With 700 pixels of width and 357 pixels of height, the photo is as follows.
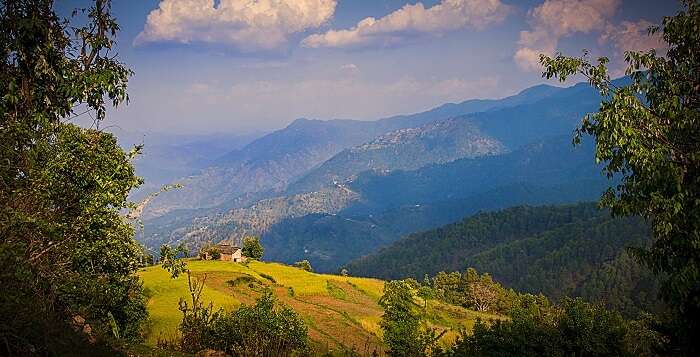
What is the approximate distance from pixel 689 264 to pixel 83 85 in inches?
656

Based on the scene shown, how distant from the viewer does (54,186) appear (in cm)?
1121

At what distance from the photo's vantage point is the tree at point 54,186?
28.6ft

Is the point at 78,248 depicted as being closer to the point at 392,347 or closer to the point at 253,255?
the point at 392,347

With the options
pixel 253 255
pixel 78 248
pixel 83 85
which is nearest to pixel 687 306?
pixel 78 248

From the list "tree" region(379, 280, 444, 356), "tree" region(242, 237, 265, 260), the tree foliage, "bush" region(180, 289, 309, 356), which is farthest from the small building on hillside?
"bush" region(180, 289, 309, 356)

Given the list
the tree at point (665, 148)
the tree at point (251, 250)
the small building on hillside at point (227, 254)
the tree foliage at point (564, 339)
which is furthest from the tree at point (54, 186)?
the tree at point (251, 250)

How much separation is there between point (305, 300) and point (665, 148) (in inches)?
1944

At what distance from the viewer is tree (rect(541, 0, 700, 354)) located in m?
11.8

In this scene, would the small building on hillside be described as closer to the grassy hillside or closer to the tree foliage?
the grassy hillside

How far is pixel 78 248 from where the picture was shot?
1170 cm

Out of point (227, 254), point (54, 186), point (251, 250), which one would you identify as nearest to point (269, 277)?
point (227, 254)

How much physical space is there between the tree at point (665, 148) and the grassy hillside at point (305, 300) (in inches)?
621

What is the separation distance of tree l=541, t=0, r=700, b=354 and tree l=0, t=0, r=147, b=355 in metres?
13.3

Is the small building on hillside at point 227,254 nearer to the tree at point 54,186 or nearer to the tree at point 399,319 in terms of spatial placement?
the tree at point 399,319
